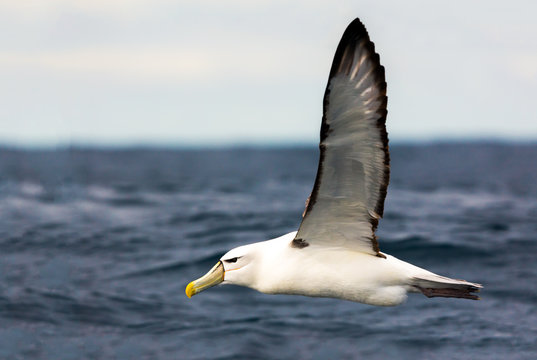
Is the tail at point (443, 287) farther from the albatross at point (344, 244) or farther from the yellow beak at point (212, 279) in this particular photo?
the yellow beak at point (212, 279)

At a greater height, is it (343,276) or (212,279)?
(343,276)

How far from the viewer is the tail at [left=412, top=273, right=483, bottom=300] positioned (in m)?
6.05

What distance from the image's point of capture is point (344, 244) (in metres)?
6.27

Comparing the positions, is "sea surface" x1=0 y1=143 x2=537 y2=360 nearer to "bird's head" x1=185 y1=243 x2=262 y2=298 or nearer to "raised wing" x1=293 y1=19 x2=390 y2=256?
"bird's head" x1=185 y1=243 x2=262 y2=298

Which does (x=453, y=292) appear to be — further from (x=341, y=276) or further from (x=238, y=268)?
(x=238, y=268)

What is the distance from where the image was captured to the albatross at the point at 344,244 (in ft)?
17.3

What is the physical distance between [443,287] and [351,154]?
64.0 inches

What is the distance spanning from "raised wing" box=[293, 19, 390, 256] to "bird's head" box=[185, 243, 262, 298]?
50 centimetres

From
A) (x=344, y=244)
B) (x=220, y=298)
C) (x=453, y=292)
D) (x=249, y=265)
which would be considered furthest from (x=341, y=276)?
(x=220, y=298)

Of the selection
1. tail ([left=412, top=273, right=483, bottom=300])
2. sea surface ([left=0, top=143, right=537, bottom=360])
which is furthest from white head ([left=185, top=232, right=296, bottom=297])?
sea surface ([left=0, top=143, right=537, bottom=360])

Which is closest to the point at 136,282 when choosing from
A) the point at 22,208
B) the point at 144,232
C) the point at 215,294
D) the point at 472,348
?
the point at 215,294

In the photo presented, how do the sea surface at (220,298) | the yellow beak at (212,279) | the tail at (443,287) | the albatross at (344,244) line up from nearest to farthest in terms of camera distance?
the albatross at (344,244) → the tail at (443,287) → the yellow beak at (212,279) → the sea surface at (220,298)

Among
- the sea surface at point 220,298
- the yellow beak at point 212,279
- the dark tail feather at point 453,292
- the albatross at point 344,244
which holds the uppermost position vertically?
the albatross at point 344,244

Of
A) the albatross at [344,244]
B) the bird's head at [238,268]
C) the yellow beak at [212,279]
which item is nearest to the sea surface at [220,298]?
the yellow beak at [212,279]
